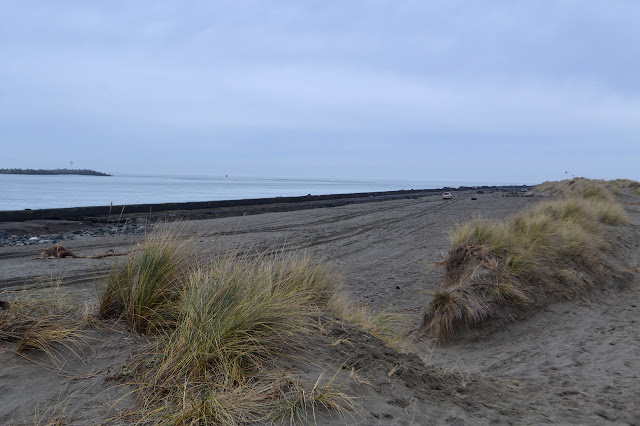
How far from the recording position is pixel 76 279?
9.45 meters

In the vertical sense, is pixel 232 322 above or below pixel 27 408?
above

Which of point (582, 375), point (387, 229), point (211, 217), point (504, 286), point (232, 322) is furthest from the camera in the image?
point (211, 217)

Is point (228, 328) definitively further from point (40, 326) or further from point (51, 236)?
point (51, 236)

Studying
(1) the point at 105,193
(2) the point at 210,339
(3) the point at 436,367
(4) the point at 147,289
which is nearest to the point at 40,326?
(4) the point at 147,289

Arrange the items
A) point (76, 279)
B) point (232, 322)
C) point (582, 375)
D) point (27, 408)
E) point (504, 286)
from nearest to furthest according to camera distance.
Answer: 1. point (27, 408)
2. point (232, 322)
3. point (582, 375)
4. point (504, 286)
5. point (76, 279)

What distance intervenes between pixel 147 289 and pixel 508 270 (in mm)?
6085

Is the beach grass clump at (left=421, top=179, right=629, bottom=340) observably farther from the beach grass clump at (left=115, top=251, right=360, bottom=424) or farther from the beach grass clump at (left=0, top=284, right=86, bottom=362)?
the beach grass clump at (left=0, top=284, right=86, bottom=362)

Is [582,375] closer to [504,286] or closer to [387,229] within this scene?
[504,286]

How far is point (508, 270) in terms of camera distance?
27.6 ft

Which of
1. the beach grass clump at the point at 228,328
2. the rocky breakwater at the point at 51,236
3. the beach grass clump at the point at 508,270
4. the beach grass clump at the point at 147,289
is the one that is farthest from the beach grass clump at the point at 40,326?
the rocky breakwater at the point at 51,236

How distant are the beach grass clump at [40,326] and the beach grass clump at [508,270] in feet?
16.6

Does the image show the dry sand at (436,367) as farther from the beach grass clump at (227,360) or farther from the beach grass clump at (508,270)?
the beach grass clump at (508,270)

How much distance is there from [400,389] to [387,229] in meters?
16.6

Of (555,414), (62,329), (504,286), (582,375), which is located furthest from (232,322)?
(504,286)
